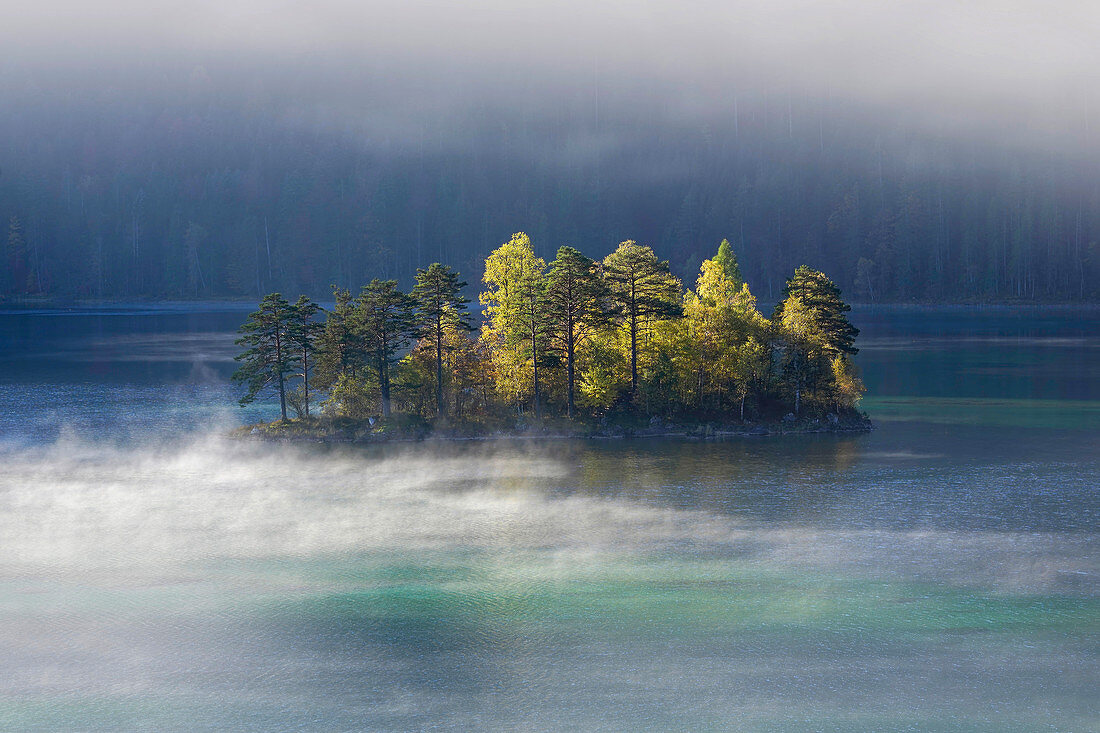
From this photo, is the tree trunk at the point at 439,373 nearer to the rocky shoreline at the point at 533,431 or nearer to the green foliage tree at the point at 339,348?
the rocky shoreline at the point at 533,431

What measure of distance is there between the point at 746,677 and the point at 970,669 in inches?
340

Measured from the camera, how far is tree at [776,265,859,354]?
284 feet

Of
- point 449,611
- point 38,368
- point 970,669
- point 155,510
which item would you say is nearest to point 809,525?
point 970,669

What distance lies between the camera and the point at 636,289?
84.2m

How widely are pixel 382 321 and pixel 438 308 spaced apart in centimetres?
516

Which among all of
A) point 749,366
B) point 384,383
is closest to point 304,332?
point 384,383

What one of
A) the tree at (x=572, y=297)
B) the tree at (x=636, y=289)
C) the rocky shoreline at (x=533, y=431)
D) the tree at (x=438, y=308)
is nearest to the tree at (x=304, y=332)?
the rocky shoreline at (x=533, y=431)

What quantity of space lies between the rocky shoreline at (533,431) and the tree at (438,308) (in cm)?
387

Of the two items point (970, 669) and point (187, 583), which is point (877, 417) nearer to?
point (970, 669)

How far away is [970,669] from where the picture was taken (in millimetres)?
34656

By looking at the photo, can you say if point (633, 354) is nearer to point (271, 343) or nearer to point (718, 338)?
point (718, 338)

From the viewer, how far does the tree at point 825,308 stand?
86500mm

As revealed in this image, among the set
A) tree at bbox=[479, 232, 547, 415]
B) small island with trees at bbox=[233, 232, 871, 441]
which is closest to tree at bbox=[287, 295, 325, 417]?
small island with trees at bbox=[233, 232, 871, 441]

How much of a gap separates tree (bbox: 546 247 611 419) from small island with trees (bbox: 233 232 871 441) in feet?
0.42
